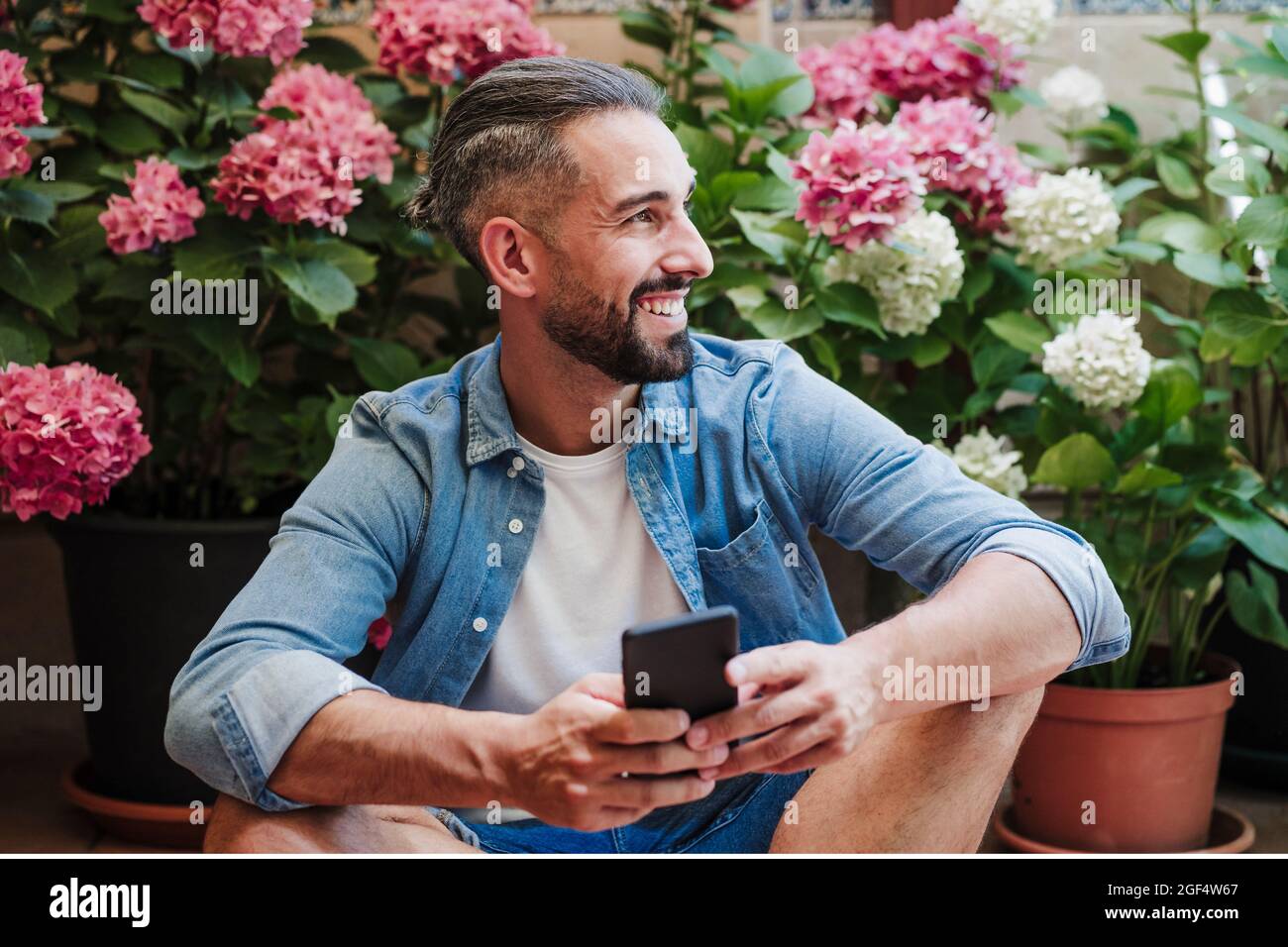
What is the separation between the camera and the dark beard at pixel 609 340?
1.51 m

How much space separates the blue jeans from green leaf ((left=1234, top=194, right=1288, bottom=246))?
991 mm

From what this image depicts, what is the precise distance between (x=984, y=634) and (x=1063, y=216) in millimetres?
899

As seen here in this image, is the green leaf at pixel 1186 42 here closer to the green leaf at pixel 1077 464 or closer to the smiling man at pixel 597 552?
the green leaf at pixel 1077 464

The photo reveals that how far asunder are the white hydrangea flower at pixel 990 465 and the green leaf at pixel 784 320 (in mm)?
266

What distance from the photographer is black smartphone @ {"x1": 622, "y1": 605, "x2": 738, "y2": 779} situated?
44.4 inches

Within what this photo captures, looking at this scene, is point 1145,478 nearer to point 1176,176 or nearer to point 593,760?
point 1176,176

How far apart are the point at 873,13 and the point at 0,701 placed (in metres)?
2.02

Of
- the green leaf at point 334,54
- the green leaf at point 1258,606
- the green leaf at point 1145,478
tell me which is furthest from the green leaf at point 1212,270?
the green leaf at point 334,54

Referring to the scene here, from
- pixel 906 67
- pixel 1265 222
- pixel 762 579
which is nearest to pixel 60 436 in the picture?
pixel 762 579

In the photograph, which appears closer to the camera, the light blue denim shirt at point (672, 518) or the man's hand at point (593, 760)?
the man's hand at point (593, 760)

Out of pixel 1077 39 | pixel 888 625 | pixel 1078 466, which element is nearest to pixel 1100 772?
pixel 1078 466

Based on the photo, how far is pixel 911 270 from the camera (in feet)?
6.52

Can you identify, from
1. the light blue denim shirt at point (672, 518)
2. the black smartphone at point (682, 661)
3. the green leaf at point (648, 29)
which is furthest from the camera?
the green leaf at point (648, 29)

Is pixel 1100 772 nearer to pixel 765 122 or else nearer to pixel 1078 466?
pixel 1078 466
